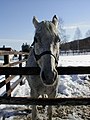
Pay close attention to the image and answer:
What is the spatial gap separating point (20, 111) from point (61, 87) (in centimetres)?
320

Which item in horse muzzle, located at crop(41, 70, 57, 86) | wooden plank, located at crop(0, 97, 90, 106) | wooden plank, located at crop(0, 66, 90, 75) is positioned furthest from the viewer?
wooden plank, located at crop(0, 66, 90, 75)

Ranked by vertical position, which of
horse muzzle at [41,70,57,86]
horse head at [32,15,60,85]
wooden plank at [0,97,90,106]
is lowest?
wooden plank at [0,97,90,106]

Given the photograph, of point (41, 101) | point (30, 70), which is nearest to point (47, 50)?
point (30, 70)

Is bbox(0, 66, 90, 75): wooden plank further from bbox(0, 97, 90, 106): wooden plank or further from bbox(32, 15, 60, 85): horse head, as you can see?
bbox(0, 97, 90, 106): wooden plank

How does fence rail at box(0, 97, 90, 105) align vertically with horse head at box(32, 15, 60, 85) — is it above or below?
below

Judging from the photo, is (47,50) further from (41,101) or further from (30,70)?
(41,101)

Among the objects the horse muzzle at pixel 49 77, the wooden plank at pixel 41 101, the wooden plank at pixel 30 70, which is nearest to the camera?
the horse muzzle at pixel 49 77

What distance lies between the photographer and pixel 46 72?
3.37 m

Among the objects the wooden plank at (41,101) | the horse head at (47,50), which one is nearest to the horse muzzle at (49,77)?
the horse head at (47,50)

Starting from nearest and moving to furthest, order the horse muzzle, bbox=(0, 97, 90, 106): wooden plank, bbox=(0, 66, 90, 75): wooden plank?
the horse muzzle → bbox=(0, 97, 90, 106): wooden plank → bbox=(0, 66, 90, 75): wooden plank

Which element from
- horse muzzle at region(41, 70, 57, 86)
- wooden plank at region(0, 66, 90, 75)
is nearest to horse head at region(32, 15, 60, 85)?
horse muzzle at region(41, 70, 57, 86)

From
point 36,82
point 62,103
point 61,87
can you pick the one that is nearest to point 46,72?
point 62,103

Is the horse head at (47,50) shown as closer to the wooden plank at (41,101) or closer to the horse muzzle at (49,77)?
the horse muzzle at (49,77)

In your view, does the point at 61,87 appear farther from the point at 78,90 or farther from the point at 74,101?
the point at 74,101
